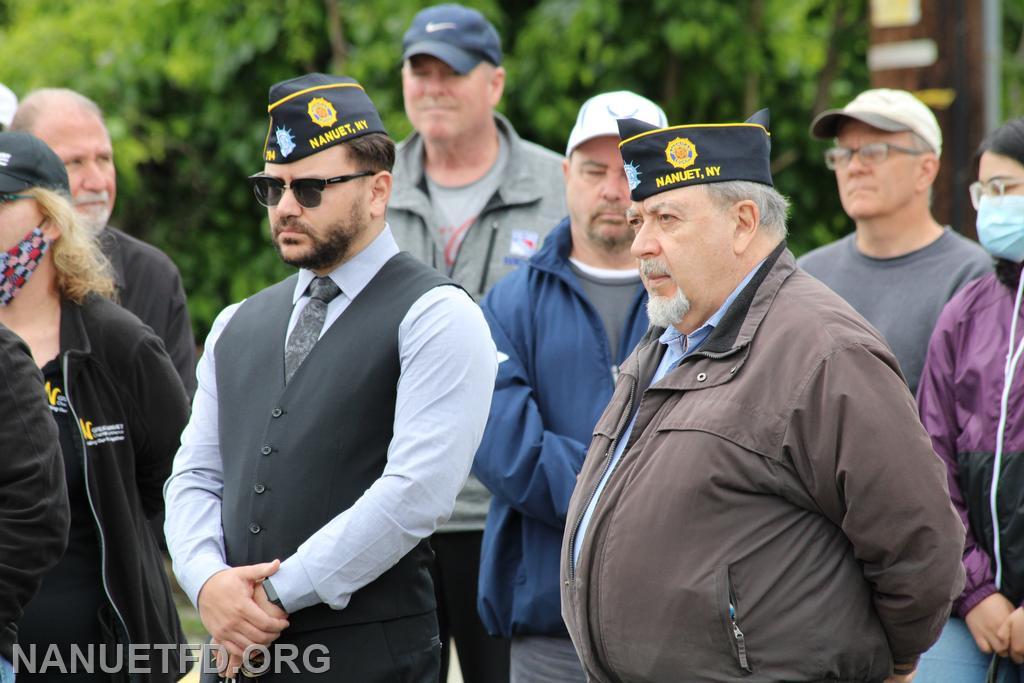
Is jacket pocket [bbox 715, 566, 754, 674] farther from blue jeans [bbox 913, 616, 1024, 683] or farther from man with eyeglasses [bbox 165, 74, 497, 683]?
blue jeans [bbox 913, 616, 1024, 683]

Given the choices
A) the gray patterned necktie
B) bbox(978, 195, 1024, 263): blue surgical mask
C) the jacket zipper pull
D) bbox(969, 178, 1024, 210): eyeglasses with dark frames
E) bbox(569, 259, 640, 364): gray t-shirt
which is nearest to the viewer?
the jacket zipper pull

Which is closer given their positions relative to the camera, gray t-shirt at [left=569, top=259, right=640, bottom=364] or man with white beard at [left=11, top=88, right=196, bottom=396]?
gray t-shirt at [left=569, top=259, right=640, bottom=364]

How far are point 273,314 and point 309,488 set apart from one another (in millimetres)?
533

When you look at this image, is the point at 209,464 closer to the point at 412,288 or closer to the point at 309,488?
the point at 309,488

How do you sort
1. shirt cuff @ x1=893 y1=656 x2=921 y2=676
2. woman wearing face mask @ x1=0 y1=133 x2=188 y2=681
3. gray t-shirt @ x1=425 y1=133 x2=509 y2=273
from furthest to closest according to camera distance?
gray t-shirt @ x1=425 y1=133 x2=509 y2=273 < woman wearing face mask @ x1=0 y1=133 x2=188 y2=681 < shirt cuff @ x1=893 y1=656 x2=921 y2=676

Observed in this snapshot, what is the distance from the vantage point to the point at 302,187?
12.1 feet

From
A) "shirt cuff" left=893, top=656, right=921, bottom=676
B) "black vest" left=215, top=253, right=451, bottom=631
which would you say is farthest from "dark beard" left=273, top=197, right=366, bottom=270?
"shirt cuff" left=893, top=656, right=921, bottom=676

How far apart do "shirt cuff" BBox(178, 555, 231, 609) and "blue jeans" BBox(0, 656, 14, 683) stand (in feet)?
1.47

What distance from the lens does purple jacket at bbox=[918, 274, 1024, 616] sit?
3.89 meters


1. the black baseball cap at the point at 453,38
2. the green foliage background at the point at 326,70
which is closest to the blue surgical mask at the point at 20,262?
the black baseball cap at the point at 453,38

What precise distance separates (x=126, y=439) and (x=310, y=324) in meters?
0.77

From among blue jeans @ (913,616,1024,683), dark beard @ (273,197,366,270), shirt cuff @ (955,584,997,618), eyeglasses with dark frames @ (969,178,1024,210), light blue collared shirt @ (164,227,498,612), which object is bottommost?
blue jeans @ (913,616,1024,683)

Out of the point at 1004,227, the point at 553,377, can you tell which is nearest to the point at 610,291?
the point at 553,377

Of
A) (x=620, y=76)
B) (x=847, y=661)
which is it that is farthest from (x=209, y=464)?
(x=620, y=76)
